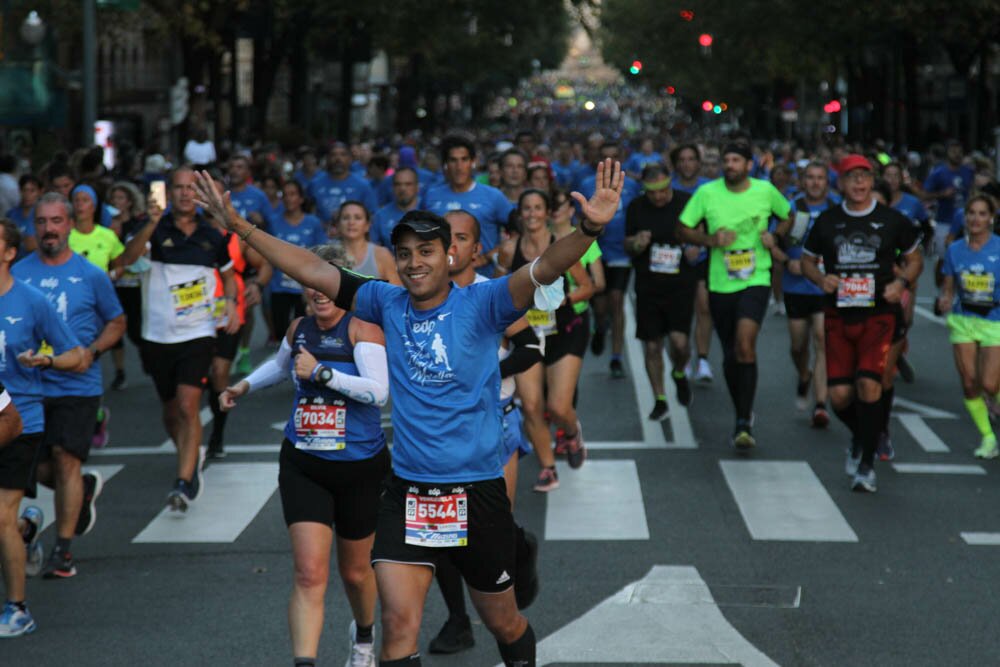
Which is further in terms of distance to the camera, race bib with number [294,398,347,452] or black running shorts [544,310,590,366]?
black running shorts [544,310,590,366]

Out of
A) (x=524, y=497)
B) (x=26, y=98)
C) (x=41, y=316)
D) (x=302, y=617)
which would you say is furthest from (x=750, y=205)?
(x=26, y=98)

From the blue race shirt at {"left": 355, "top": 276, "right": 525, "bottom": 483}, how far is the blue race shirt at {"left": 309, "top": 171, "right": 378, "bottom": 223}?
502 inches

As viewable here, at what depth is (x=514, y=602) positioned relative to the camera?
622cm

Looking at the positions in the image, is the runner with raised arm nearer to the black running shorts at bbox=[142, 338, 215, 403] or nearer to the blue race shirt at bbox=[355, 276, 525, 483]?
the blue race shirt at bbox=[355, 276, 525, 483]

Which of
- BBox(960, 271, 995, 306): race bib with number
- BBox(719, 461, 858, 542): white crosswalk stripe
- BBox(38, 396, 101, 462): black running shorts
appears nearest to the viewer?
BBox(38, 396, 101, 462): black running shorts

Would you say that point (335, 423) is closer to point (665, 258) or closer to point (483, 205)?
point (483, 205)

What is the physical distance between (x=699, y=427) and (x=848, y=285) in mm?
2781

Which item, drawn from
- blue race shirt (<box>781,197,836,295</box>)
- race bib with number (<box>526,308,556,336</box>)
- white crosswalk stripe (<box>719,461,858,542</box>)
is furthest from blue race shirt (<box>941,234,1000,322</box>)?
race bib with number (<box>526,308,556,336</box>)

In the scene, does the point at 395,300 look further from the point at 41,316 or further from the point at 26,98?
the point at 26,98

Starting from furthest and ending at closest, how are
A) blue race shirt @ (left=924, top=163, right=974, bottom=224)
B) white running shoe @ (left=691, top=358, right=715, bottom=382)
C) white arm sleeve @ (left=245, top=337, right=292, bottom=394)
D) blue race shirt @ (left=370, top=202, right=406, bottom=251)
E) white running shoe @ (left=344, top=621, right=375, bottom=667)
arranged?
blue race shirt @ (left=924, top=163, right=974, bottom=224)
white running shoe @ (left=691, top=358, right=715, bottom=382)
blue race shirt @ (left=370, top=202, right=406, bottom=251)
white arm sleeve @ (left=245, top=337, right=292, bottom=394)
white running shoe @ (left=344, top=621, right=375, bottom=667)

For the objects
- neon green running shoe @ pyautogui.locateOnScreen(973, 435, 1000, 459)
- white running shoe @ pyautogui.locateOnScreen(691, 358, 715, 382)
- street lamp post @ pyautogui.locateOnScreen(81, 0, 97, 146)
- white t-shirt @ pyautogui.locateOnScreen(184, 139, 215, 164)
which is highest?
street lamp post @ pyautogui.locateOnScreen(81, 0, 97, 146)

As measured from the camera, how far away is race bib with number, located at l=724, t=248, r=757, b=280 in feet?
41.6

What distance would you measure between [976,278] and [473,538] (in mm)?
7102

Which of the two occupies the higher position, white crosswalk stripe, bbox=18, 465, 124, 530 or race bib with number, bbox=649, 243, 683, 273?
race bib with number, bbox=649, 243, 683, 273
